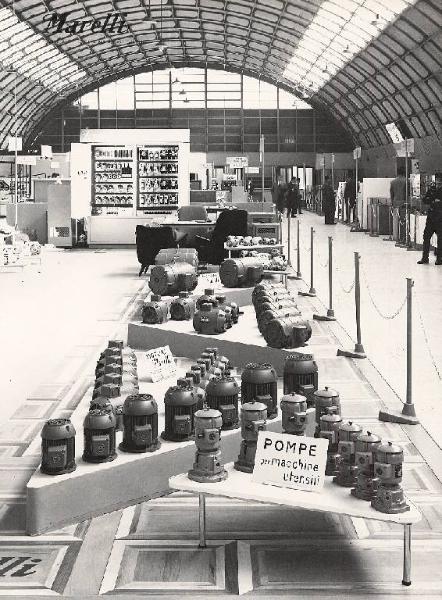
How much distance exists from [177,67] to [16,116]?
9078 millimetres

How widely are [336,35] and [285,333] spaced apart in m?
30.3

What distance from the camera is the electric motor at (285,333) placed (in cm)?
761

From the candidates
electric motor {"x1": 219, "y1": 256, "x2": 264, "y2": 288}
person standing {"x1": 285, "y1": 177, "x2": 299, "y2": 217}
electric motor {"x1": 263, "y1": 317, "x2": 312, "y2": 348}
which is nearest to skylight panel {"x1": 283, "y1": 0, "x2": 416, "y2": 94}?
person standing {"x1": 285, "y1": 177, "x2": 299, "y2": 217}

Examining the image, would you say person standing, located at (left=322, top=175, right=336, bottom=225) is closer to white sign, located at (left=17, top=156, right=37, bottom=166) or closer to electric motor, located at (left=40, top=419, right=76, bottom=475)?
white sign, located at (left=17, top=156, right=37, bottom=166)

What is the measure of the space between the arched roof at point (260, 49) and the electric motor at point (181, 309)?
19737 millimetres

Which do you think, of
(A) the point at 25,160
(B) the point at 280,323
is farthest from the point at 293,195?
(B) the point at 280,323

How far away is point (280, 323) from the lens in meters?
7.62

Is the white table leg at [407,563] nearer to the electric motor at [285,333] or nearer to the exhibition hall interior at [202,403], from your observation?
the exhibition hall interior at [202,403]

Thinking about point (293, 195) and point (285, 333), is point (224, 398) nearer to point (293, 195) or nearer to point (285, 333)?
point (285, 333)

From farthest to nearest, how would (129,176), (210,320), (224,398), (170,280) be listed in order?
1. (129,176)
2. (170,280)
3. (210,320)
4. (224,398)

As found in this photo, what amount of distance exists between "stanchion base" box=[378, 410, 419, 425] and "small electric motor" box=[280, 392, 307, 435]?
1.81 meters

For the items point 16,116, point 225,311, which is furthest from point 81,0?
point 225,311

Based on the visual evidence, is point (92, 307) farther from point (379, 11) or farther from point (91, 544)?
point (379, 11)

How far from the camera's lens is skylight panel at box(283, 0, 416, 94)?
3011 cm
